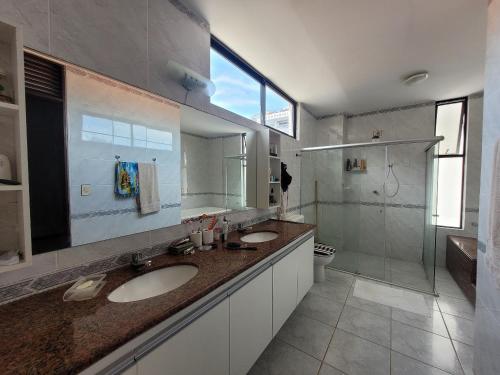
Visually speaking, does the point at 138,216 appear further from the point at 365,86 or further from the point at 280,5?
the point at 365,86

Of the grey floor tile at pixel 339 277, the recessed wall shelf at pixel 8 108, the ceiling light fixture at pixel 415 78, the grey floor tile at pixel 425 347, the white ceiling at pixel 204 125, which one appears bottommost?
the grey floor tile at pixel 339 277

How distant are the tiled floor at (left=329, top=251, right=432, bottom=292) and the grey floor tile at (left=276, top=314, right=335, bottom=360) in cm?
142

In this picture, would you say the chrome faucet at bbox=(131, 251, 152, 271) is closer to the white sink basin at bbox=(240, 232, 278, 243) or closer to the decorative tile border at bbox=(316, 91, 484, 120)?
the white sink basin at bbox=(240, 232, 278, 243)

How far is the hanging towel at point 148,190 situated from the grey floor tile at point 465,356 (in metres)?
2.48

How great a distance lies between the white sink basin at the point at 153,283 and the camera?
979 mm

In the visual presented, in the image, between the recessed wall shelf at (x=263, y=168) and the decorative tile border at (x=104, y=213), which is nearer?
the decorative tile border at (x=104, y=213)

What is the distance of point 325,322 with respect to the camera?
1.91 metres

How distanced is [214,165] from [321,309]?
1.88 metres

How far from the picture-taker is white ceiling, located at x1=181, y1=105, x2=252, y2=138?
4.90ft

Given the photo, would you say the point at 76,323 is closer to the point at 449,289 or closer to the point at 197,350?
the point at 197,350

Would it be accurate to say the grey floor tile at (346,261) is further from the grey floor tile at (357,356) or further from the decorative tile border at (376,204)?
the grey floor tile at (357,356)

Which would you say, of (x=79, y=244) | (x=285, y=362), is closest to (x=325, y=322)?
(x=285, y=362)

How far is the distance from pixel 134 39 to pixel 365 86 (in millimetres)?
2666

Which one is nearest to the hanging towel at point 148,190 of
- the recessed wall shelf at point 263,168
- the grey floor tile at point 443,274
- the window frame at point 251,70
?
the recessed wall shelf at point 263,168
